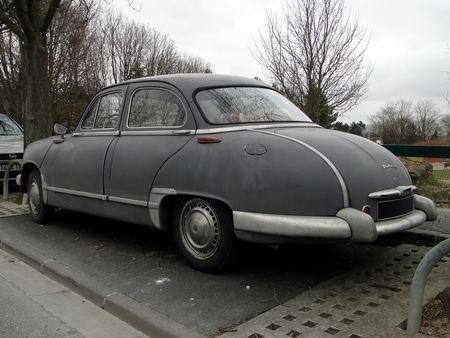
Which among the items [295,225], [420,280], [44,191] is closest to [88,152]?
[44,191]

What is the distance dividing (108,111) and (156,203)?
1.76 meters

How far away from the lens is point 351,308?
3.29m

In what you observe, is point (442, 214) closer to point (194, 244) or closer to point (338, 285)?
point (338, 285)

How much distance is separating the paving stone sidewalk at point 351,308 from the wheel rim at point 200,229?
3.00 feet

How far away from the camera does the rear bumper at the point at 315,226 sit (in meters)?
3.30

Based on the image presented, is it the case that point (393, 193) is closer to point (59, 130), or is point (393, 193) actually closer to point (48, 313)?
point (48, 313)

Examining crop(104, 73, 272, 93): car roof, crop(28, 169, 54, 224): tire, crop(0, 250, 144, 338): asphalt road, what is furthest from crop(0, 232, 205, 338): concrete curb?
crop(104, 73, 272, 93): car roof

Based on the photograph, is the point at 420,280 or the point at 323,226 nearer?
the point at 420,280

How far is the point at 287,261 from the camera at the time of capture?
176 inches

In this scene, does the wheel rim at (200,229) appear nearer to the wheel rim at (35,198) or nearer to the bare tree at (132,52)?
the wheel rim at (35,198)

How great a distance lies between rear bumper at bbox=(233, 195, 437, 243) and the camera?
130 inches

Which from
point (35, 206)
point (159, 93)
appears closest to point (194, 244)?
point (159, 93)

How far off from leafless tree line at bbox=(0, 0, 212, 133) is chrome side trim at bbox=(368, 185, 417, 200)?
834 centimetres

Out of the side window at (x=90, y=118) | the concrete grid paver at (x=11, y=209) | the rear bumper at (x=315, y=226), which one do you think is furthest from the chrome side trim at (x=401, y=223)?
the concrete grid paver at (x=11, y=209)
